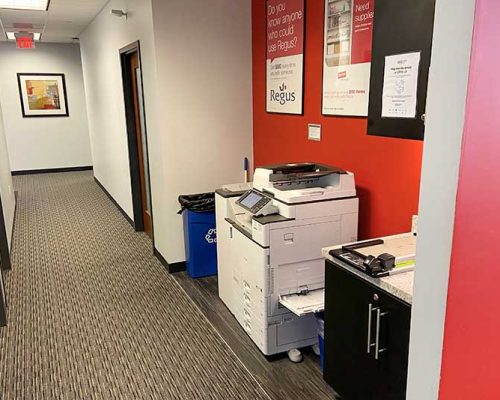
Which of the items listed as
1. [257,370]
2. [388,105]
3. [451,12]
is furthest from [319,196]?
[451,12]

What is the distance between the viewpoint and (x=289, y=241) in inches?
96.3

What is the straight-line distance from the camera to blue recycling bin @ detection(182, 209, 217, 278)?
3.65 metres

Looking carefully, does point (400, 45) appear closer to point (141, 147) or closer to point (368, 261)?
point (368, 261)

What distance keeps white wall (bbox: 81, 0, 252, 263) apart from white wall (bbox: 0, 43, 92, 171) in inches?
Result: 205

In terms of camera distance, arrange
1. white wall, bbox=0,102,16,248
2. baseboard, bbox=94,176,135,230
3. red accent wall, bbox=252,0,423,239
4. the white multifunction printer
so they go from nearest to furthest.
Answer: red accent wall, bbox=252,0,423,239 < the white multifunction printer < white wall, bbox=0,102,16,248 < baseboard, bbox=94,176,135,230

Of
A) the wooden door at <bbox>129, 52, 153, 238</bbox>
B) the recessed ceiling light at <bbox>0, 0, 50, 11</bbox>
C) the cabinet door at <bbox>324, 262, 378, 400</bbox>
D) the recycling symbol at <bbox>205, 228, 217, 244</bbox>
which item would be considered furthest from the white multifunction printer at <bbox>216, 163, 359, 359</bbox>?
the recessed ceiling light at <bbox>0, 0, 50, 11</bbox>

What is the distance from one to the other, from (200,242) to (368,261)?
210cm

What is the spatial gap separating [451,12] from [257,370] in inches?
83.3

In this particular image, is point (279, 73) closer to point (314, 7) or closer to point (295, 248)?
point (314, 7)

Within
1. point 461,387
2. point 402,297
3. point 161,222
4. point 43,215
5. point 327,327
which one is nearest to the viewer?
point 461,387

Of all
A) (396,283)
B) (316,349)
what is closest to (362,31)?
(396,283)

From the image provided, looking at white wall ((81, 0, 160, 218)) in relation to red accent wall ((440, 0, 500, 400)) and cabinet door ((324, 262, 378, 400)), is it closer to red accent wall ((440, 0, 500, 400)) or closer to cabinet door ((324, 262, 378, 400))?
cabinet door ((324, 262, 378, 400))

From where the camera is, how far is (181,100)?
143 inches

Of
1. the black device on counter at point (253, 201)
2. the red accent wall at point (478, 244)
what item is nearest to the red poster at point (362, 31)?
the black device on counter at point (253, 201)
